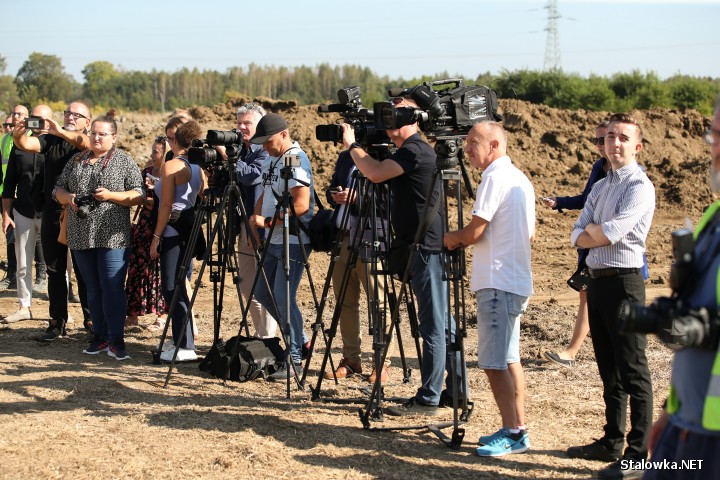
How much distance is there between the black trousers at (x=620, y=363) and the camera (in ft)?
15.7

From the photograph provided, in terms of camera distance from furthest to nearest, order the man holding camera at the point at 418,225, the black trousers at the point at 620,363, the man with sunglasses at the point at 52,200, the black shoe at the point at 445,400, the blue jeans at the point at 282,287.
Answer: the man with sunglasses at the point at 52,200 < the blue jeans at the point at 282,287 < the black shoe at the point at 445,400 < the man holding camera at the point at 418,225 < the black trousers at the point at 620,363

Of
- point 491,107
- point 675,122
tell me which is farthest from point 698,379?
point 675,122

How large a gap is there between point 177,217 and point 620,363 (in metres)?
4.07

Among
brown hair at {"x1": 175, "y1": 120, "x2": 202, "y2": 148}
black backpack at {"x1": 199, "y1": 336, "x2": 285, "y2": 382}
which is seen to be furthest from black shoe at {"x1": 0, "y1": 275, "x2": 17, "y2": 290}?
black backpack at {"x1": 199, "y1": 336, "x2": 285, "y2": 382}

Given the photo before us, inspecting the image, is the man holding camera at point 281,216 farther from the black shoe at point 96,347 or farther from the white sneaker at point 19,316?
the white sneaker at point 19,316

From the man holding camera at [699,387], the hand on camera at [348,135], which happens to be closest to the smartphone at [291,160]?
the hand on camera at [348,135]

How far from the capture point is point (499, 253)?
4.93 metres

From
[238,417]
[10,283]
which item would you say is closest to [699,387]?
[238,417]

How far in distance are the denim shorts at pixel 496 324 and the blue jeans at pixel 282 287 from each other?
87.6 inches

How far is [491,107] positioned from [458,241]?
3.46ft

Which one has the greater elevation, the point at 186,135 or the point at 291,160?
the point at 186,135

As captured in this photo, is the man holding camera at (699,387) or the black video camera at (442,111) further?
the black video camera at (442,111)

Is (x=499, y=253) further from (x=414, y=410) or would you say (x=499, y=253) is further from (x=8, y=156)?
(x=8, y=156)

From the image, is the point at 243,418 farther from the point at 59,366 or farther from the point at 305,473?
the point at 59,366
